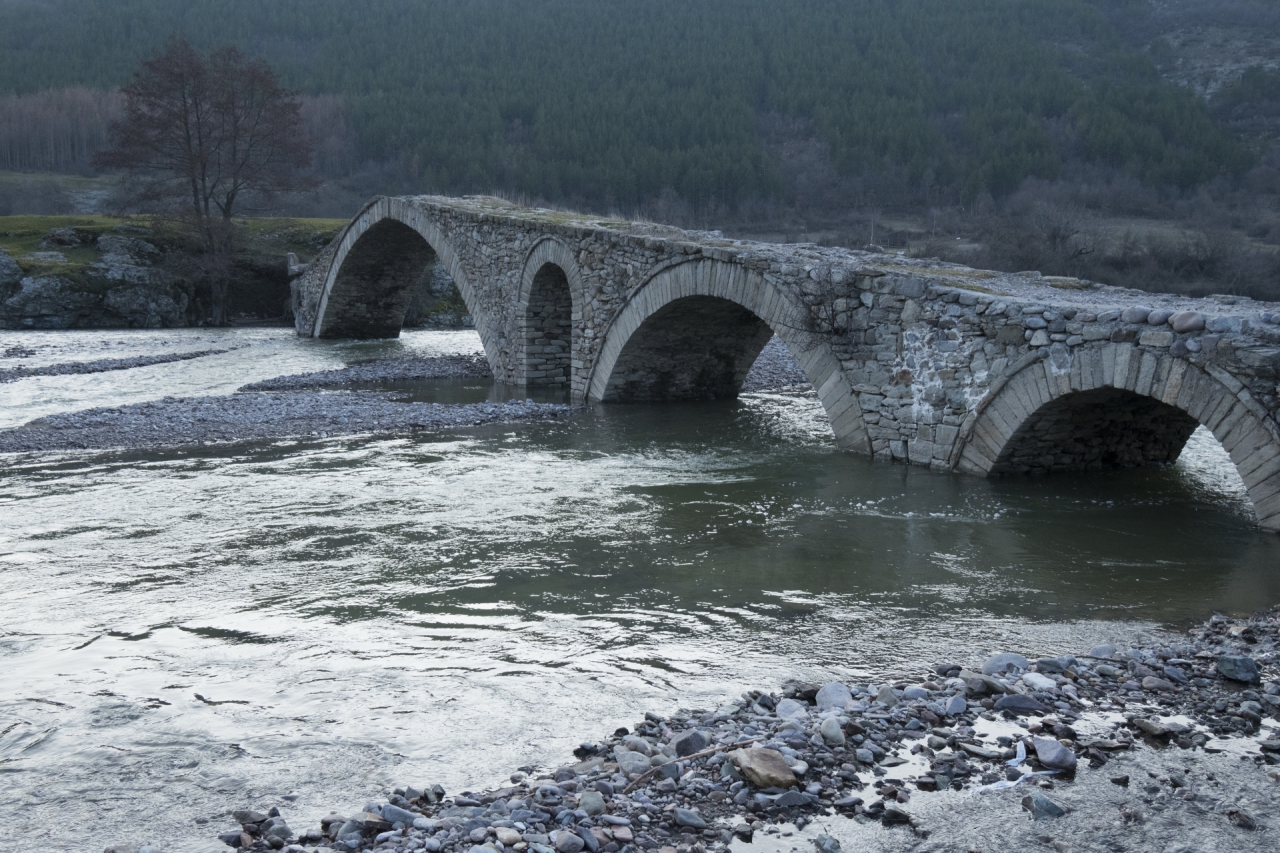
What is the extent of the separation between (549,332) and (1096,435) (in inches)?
407

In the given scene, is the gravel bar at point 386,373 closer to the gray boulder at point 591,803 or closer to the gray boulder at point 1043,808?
the gray boulder at point 591,803

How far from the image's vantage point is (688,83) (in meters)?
73.9

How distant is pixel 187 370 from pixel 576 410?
9236mm

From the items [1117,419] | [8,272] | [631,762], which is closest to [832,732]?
[631,762]

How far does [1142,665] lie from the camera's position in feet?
17.2

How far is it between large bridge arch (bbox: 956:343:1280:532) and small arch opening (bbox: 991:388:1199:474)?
0.04 ft

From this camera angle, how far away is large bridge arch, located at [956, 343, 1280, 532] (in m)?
7.72

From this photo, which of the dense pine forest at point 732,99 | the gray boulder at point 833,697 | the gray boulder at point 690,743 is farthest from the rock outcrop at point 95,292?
the gray boulder at point 690,743

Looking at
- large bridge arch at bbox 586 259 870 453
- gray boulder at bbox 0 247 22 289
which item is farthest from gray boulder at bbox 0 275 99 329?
large bridge arch at bbox 586 259 870 453

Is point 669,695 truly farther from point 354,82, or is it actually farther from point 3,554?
point 354,82

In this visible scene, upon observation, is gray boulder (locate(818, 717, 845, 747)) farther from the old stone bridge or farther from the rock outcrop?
the rock outcrop

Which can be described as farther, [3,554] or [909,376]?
[909,376]

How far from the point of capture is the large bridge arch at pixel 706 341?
11617mm

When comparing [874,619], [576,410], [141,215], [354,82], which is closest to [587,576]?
[874,619]
